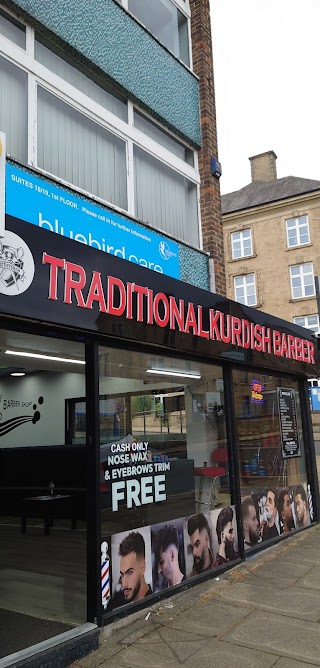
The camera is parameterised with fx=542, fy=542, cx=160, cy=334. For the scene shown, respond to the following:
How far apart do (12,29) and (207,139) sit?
3686 millimetres

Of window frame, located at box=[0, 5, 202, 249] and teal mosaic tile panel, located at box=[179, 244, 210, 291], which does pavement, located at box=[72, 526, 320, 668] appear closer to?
teal mosaic tile panel, located at box=[179, 244, 210, 291]

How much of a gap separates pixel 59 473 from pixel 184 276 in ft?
17.1

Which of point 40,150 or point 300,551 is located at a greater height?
point 40,150

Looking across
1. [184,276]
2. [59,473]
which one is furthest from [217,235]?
[59,473]

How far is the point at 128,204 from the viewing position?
7.34m

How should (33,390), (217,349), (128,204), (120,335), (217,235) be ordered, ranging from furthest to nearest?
(33,390), (217,235), (128,204), (217,349), (120,335)

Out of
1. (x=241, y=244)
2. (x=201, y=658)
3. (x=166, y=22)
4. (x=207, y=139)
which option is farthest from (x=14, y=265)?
(x=241, y=244)

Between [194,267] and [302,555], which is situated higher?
[194,267]

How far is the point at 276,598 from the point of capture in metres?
5.19

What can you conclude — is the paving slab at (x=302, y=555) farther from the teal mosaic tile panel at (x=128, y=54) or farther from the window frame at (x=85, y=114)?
the teal mosaic tile panel at (x=128, y=54)

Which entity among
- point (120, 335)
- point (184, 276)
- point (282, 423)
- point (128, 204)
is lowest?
point (282, 423)

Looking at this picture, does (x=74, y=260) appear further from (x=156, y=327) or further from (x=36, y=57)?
(x=36, y=57)

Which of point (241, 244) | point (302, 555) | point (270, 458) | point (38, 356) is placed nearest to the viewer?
point (302, 555)

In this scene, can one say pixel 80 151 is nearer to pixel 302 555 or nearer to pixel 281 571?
pixel 281 571
